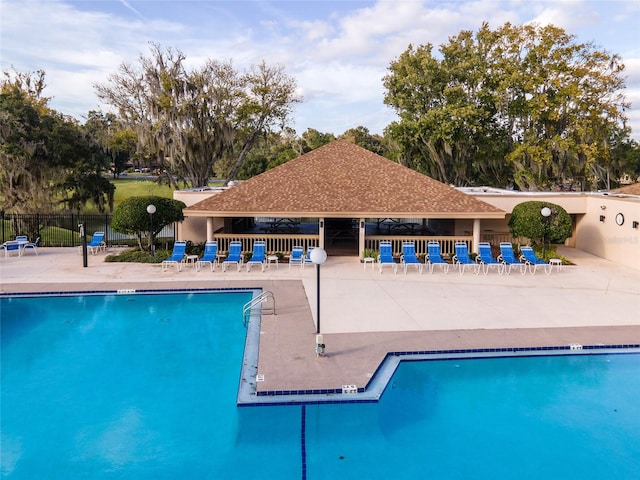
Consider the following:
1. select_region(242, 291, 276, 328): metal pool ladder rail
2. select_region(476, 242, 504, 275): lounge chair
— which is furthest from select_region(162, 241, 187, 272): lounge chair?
select_region(476, 242, 504, 275): lounge chair

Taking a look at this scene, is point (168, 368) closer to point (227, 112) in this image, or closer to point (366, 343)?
point (366, 343)

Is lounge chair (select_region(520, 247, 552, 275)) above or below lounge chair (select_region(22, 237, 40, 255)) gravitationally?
below

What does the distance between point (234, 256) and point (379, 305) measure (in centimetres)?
678

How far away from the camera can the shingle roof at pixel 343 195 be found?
1938 centimetres

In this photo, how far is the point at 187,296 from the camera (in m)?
15.2

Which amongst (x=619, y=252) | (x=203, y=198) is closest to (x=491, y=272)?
(x=619, y=252)

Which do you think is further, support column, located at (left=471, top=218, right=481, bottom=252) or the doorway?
the doorway

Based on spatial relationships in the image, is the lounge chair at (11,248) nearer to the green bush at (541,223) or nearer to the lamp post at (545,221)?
the green bush at (541,223)

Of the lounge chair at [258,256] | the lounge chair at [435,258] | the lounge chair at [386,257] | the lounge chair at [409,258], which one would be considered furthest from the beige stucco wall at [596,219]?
the lounge chair at [258,256]

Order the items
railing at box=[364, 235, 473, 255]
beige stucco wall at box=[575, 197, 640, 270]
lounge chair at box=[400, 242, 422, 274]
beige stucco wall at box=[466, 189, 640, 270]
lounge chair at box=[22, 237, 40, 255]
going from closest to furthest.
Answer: lounge chair at box=[400, 242, 422, 274] → beige stucco wall at box=[575, 197, 640, 270] → beige stucco wall at box=[466, 189, 640, 270] → railing at box=[364, 235, 473, 255] → lounge chair at box=[22, 237, 40, 255]

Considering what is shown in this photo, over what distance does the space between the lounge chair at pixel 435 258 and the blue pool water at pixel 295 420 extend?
26.3 ft

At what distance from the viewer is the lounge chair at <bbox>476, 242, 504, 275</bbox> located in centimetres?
1833

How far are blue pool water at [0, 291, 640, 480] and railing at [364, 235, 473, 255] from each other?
1011cm

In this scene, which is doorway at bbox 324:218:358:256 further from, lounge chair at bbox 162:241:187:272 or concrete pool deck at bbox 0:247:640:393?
lounge chair at bbox 162:241:187:272
